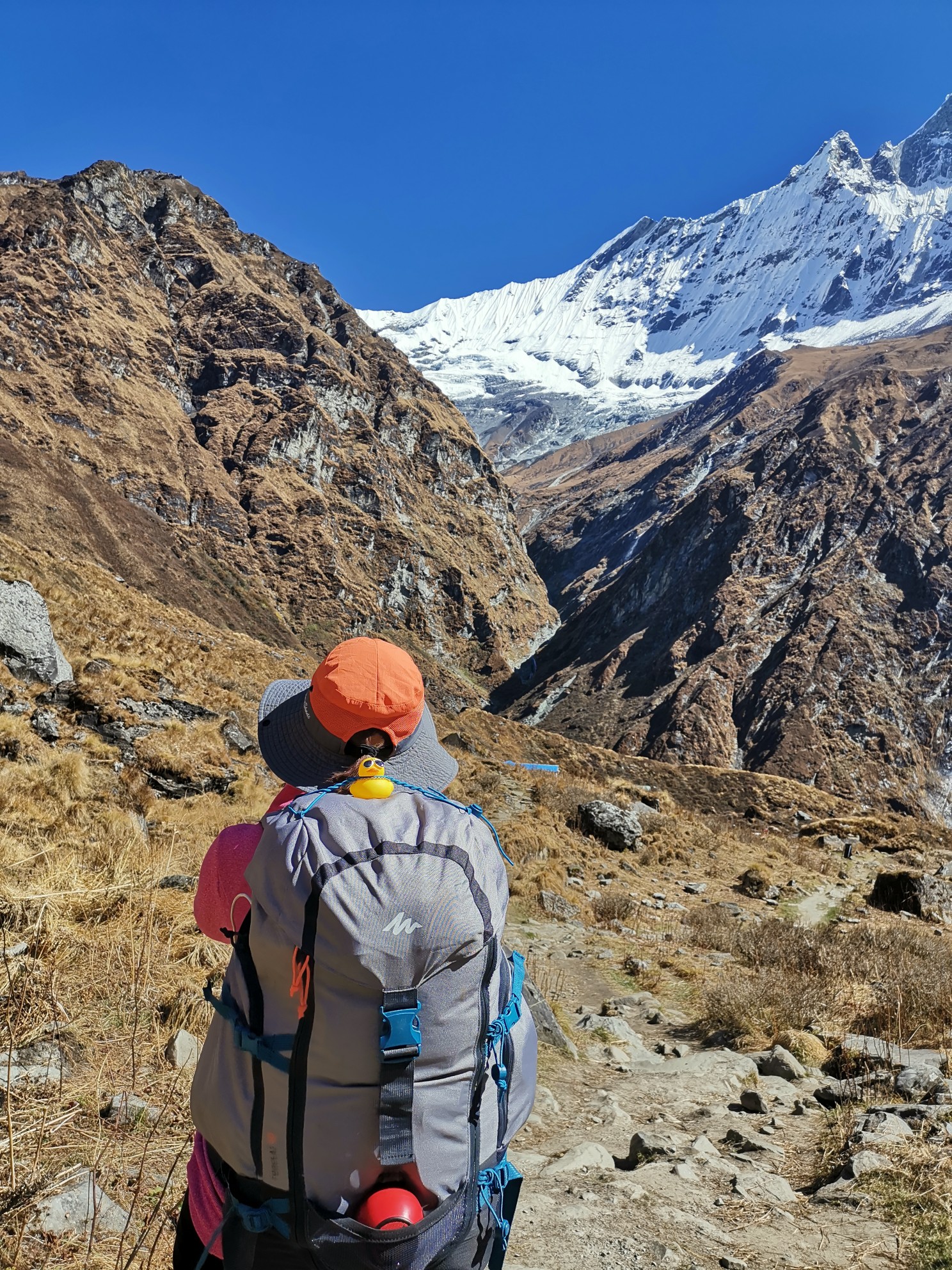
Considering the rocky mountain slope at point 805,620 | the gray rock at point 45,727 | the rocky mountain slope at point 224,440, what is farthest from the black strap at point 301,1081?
the rocky mountain slope at point 805,620

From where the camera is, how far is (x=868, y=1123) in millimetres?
3715

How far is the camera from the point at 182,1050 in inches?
136

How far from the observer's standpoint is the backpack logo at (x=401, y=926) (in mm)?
1377

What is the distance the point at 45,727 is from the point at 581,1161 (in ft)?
23.3

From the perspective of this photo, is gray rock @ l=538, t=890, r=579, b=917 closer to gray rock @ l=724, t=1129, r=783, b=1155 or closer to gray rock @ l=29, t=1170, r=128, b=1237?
gray rock @ l=724, t=1129, r=783, b=1155

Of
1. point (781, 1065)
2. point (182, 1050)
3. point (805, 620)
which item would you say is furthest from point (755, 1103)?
point (805, 620)

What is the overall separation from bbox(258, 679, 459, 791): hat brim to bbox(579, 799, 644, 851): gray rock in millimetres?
13556

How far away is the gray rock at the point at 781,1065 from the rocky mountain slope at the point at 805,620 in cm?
5044

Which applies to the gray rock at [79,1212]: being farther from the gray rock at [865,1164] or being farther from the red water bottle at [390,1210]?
the gray rock at [865,1164]

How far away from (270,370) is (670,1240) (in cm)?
8738

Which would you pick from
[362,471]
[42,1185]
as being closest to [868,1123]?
[42,1185]

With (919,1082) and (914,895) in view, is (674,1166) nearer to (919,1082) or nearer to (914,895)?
(919,1082)

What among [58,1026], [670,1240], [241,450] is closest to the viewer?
[670,1240]

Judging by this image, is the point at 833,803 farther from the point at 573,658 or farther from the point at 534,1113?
the point at 573,658
